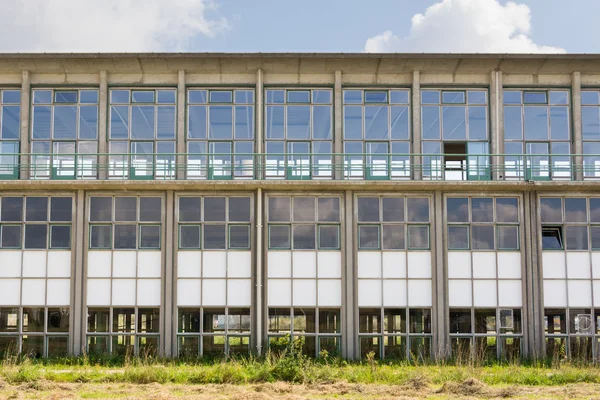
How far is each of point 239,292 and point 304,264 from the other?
8.16 ft

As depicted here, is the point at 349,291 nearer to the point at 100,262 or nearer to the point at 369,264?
the point at 369,264

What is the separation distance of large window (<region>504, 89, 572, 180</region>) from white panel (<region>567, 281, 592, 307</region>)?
3.93 metres

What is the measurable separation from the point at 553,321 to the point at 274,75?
1331 centimetres

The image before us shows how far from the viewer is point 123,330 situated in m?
23.7

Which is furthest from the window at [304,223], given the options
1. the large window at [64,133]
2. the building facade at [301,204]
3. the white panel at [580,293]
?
the white panel at [580,293]

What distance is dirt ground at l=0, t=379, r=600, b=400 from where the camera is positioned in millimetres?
17797

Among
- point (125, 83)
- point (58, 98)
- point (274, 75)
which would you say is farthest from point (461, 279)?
point (58, 98)

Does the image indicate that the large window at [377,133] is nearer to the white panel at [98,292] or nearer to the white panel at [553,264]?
the white panel at [553,264]

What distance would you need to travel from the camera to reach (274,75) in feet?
82.9

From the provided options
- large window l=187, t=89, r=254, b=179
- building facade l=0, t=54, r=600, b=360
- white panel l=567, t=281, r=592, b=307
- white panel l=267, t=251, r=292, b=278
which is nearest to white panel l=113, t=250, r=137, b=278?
building facade l=0, t=54, r=600, b=360

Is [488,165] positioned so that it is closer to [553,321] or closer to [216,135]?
[553,321]

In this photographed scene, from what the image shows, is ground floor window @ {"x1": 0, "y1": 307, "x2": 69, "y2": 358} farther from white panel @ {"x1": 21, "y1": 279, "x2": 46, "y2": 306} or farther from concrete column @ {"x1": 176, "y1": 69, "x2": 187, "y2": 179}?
concrete column @ {"x1": 176, "y1": 69, "x2": 187, "y2": 179}

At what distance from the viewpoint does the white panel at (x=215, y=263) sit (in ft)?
78.6

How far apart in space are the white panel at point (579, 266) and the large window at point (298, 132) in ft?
29.7
